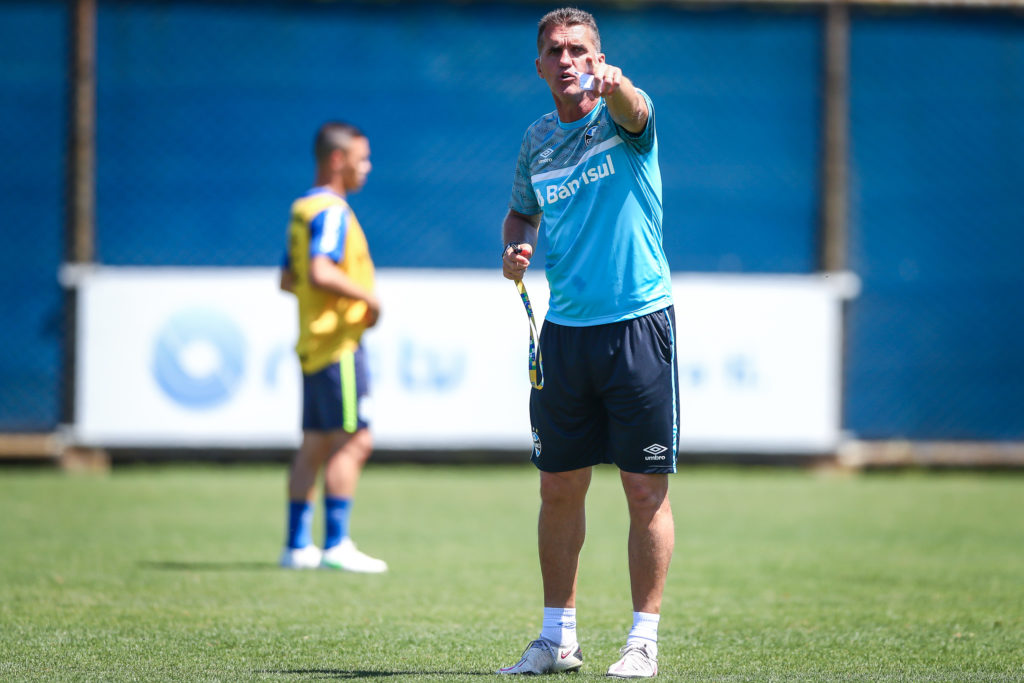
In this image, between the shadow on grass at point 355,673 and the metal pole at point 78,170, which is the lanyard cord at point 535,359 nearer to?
the shadow on grass at point 355,673

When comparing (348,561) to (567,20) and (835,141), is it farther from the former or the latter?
(835,141)

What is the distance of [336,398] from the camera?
618 cm

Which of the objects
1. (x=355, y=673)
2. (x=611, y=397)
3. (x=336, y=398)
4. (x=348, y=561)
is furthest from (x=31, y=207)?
(x=611, y=397)

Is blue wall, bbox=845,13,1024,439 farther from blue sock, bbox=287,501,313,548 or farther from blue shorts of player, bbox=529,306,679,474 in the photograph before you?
blue shorts of player, bbox=529,306,679,474

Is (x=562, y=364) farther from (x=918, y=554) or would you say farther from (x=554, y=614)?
(x=918, y=554)

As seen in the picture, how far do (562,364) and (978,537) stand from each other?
13.1 ft

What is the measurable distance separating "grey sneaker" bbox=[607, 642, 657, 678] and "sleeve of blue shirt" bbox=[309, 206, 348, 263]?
2952 millimetres

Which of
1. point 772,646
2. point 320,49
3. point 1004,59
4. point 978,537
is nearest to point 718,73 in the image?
point 1004,59

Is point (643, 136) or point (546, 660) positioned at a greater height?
point (643, 136)

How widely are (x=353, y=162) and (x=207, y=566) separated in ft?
6.66

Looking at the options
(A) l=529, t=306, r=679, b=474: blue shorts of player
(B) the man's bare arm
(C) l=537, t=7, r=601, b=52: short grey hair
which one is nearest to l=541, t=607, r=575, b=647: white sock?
(A) l=529, t=306, r=679, b=474: blue shorts of player

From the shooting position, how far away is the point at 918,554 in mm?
6402

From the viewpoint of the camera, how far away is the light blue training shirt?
12.6 ft

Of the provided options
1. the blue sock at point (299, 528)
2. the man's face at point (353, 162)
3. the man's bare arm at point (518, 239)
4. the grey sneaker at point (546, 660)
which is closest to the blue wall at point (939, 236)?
the man's face at point (353, 162)
